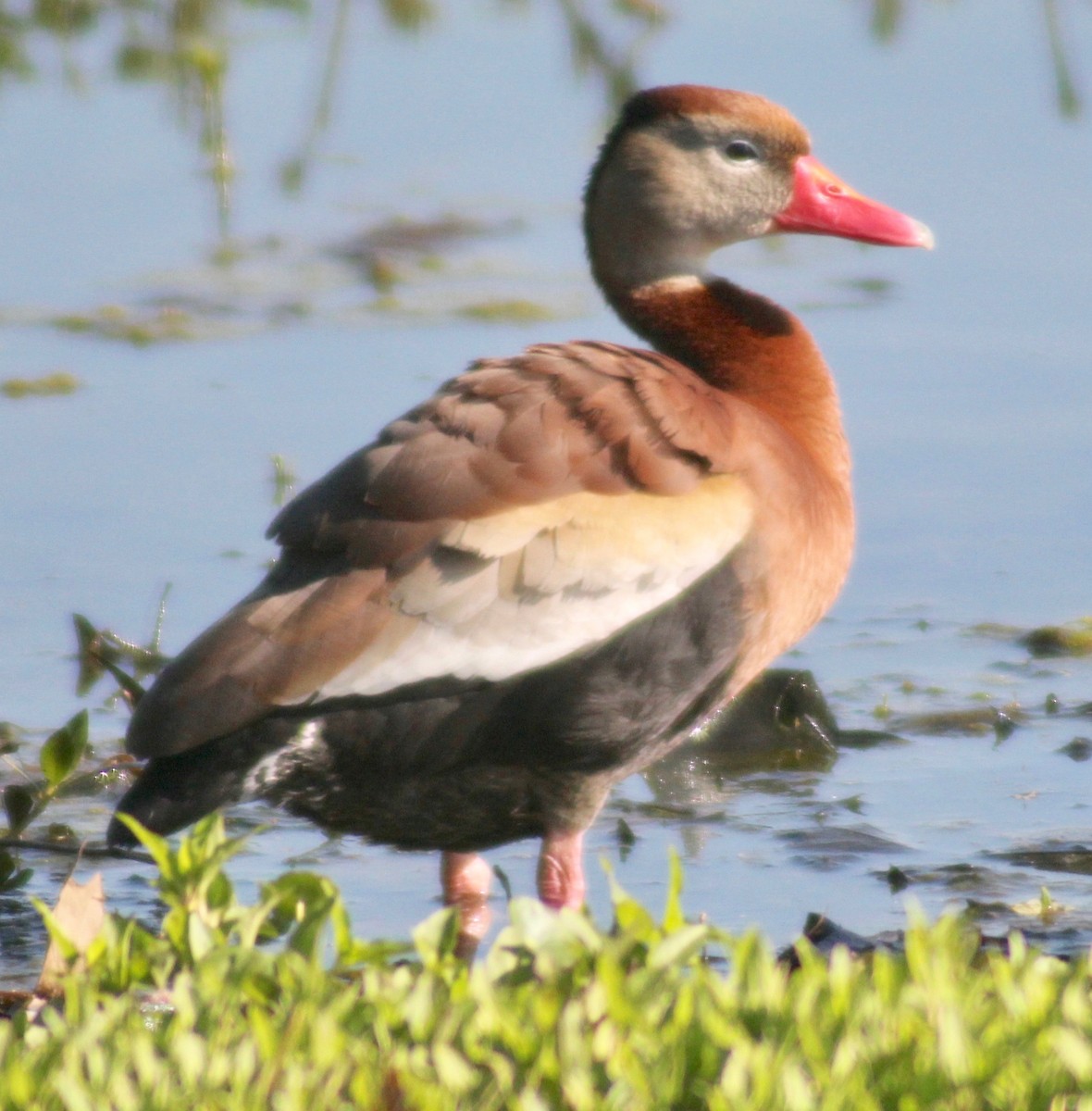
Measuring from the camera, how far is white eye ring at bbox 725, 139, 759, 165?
15.5 feet

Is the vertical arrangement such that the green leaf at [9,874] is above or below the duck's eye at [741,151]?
below

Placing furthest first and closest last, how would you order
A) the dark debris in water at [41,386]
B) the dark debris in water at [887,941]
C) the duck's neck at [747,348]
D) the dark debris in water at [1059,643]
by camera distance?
the dark debris in water at [41,386] → the dark debris in water at [1059,643] → the duck's neck at [747,348] → the dark debris in water at [887,941]

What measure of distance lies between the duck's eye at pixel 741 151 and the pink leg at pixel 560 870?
5.10ft

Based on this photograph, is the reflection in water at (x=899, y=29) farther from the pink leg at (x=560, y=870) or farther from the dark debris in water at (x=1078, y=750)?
the pink leg at (x=560, y=870)

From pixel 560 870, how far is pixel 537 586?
586 millimetres

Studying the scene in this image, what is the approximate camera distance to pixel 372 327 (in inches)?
296

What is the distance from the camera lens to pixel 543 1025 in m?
→ 2.68

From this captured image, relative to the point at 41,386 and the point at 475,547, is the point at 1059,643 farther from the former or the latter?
the point at 41,386

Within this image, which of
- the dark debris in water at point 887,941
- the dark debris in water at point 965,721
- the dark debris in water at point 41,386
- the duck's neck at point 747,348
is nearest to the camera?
the dark debris in water at point 887,941

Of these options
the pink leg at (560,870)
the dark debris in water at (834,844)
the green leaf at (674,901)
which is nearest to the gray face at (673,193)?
the dark debris in water at (834,844)

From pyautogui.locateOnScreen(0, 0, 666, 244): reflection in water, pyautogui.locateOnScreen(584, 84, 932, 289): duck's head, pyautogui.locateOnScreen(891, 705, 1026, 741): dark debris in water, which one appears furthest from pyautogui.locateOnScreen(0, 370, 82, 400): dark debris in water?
pyautogui.locateOnScreen(891, 705, 1026, 741): dark debris in water

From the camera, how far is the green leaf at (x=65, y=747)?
3.95m

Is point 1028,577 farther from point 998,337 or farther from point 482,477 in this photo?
point 482,477

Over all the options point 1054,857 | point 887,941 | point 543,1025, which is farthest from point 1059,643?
point 543,1025
